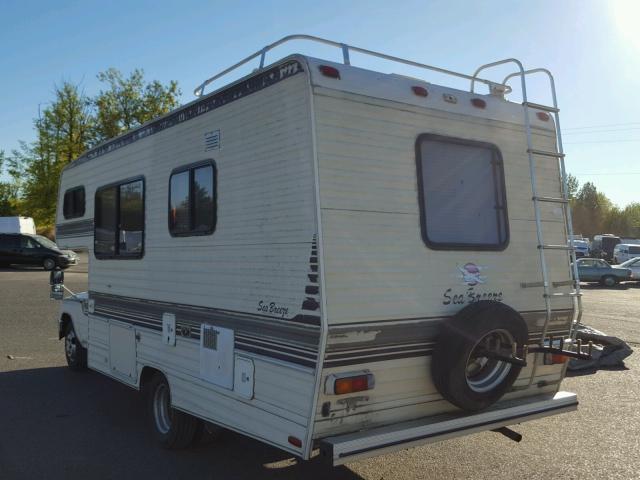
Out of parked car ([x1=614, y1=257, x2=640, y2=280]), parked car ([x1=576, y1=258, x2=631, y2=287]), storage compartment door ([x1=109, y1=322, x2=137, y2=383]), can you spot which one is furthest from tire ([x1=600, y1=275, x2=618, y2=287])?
storage compartment door ([x1=109, y1=322, x2=137, y2=383])

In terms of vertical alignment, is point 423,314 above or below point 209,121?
below

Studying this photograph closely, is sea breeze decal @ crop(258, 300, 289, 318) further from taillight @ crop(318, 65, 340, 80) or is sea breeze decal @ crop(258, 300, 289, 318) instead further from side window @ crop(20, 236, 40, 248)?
side window @ crop(20, 236, 40, 248)

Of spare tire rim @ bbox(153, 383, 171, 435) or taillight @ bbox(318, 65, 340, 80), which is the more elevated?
taillight @ bbox(318, 65, 340, 80)

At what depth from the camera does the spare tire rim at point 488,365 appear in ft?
13.6

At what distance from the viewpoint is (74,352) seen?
7559 millimetres

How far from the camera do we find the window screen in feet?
13.8

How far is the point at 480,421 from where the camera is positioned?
4.08 metres

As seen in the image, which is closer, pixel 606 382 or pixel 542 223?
pixel 542 223

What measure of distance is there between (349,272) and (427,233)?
2.43ft

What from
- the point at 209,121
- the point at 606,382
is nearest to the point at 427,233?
the point at 209,121

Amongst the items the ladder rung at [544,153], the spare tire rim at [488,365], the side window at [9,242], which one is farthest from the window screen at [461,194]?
the side window at [9,242]

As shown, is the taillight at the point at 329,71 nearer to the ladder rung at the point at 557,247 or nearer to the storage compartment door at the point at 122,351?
the ladder rung at the point at 557,247

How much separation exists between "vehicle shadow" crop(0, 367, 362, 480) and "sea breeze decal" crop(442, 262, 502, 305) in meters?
1.50

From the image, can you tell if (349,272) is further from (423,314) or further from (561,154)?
(561,154)
